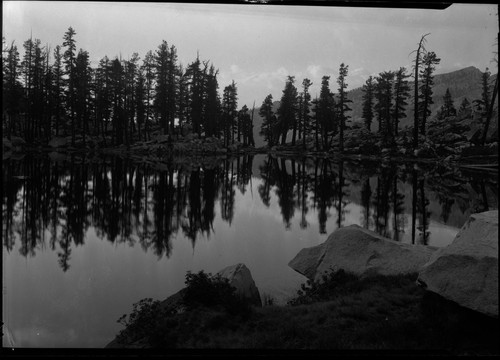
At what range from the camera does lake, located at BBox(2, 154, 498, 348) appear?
7531 mm

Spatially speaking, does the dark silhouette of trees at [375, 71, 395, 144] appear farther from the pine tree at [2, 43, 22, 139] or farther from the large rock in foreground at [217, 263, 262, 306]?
the large rock in foreground at [217, 263, 262, 306]

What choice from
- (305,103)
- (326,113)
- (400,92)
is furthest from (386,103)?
(305,103)

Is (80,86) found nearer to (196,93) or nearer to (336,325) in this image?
(196,93)

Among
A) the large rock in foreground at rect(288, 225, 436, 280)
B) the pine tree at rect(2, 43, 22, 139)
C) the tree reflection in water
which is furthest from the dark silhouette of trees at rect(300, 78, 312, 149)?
the large rock in foreground at rect(288, 225, 436, 280)

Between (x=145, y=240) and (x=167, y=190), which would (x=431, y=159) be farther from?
(x=145, y=240)

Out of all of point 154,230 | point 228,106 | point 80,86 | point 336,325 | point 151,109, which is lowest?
point 336,325

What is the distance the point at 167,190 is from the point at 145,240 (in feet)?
35.9

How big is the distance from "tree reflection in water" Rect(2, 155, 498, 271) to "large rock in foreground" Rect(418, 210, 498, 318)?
727 centimetres

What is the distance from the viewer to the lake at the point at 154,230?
24.7 feet

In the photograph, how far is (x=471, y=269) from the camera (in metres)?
5.37

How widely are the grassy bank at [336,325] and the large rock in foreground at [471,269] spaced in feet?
1.20

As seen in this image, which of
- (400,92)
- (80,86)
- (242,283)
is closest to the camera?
(242,283)

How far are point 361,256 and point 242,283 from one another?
11.2 ft

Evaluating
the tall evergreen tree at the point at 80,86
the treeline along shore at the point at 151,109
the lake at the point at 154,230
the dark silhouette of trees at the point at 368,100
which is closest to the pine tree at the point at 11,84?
the lake at the point at 154,230
